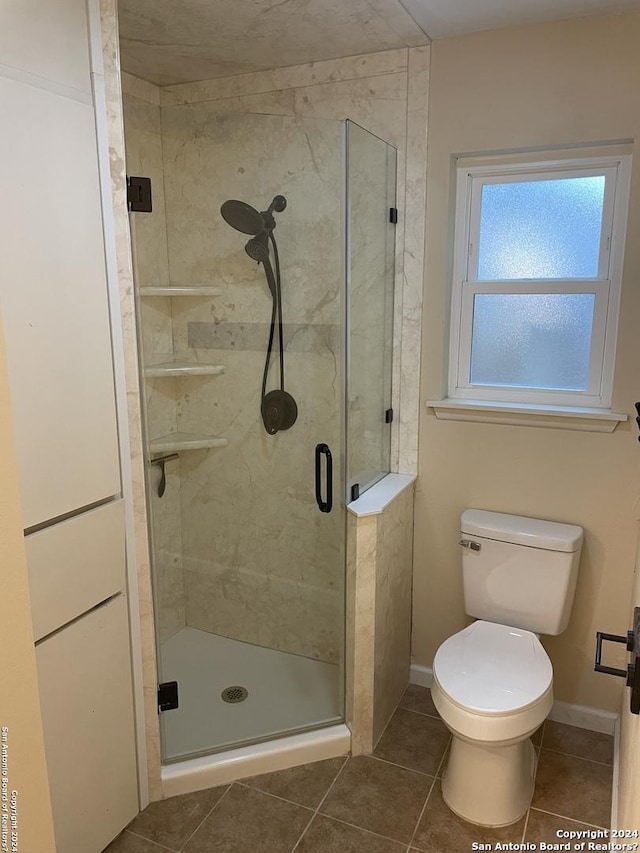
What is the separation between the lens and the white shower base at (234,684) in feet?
7.30

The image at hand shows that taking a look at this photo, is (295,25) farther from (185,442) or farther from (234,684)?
(234,684)

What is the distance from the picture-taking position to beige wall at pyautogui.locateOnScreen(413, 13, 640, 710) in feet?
6.67

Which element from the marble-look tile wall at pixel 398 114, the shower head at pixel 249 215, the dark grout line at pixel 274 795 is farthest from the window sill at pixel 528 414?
the dark grout line at pixel 274 795

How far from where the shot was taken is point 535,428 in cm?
230

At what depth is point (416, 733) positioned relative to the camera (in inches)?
94.3

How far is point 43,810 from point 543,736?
204 centimetres

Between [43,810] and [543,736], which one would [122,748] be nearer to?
[43,810]

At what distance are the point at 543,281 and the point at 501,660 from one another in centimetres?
133

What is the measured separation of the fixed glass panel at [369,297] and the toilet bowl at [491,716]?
27.7 inches

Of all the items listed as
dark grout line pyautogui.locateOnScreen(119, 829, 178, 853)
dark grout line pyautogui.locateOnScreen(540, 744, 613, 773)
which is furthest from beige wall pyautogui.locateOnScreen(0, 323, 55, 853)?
dark grout line pyautogui.locateOnScreen(540, 744, 613, 773)

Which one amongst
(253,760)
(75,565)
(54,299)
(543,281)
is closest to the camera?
(54,299)

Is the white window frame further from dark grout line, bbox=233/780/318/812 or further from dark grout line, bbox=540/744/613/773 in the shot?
dark grout line, bbox=233/780/318/812

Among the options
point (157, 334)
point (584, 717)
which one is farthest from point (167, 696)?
point (584, 717)

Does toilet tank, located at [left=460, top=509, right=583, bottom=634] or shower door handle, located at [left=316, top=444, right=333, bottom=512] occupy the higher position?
shower door handle, located at [left=316, top=444, right=333, bottom=512]
